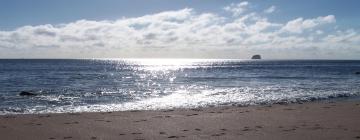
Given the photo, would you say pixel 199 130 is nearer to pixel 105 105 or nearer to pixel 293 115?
pixel 293 115

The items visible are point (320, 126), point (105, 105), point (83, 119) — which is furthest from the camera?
point (105, 105)

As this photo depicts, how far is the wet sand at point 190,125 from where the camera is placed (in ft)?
39.5

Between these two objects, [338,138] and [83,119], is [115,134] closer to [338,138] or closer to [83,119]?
[83,119]

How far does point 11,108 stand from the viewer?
20.4 metres

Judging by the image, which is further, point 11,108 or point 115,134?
point 11,108

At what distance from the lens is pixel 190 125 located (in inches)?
554

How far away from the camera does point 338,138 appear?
1144 centimetres

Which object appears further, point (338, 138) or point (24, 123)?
point (24, 123)

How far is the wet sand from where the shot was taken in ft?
39.5

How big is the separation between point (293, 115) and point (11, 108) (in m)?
14.1

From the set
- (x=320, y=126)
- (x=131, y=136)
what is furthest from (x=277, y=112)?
(x=131, y=136)

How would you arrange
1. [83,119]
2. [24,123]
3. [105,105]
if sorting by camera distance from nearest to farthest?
1. [24,123]
2. [83,119]
3. [105,105]

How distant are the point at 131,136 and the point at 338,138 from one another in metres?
6.16

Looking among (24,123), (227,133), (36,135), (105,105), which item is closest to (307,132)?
(227,133)
